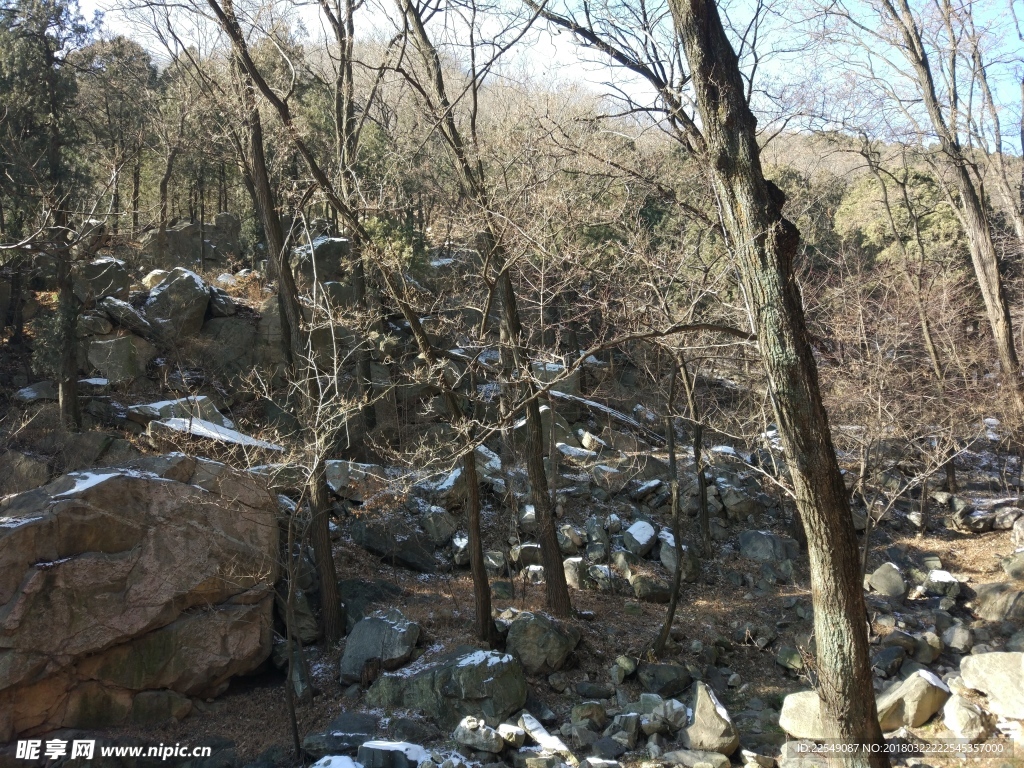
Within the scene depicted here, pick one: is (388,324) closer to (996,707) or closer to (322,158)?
(322,158)

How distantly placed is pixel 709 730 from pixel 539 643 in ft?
8.43

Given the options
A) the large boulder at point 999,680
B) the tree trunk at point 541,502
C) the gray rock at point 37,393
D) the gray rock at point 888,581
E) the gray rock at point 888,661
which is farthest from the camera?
the gray rock at point 37,393

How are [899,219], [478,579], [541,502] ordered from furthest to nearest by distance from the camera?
[899,219]
[541,502]
[478,579]

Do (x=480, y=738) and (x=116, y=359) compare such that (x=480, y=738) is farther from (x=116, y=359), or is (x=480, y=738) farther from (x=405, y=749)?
(x=116, y=359)

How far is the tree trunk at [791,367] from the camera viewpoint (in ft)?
15.0

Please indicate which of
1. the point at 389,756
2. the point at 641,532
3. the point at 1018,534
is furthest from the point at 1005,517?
the point at 389,756

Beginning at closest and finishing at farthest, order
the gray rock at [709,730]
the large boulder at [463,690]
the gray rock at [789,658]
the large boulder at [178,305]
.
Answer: the gray rock at [709,730] → the large boulder at [463,690] → the gray rock at [789,658] → the large boulder at [178,305]

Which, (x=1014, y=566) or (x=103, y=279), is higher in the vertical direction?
(x=103, y=279)

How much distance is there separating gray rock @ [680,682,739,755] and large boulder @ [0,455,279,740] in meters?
5.38

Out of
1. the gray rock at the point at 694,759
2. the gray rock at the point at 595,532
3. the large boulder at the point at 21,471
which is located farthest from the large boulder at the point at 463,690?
the large boulder at the point at 21,471

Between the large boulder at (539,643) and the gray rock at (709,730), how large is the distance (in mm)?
2065

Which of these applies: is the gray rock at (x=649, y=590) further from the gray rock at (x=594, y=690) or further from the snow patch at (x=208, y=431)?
the snow patch at (x=208, y=431)

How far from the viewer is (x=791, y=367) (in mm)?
4703

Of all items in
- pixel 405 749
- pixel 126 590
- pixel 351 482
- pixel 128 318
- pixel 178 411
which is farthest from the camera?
pixel 128 318
